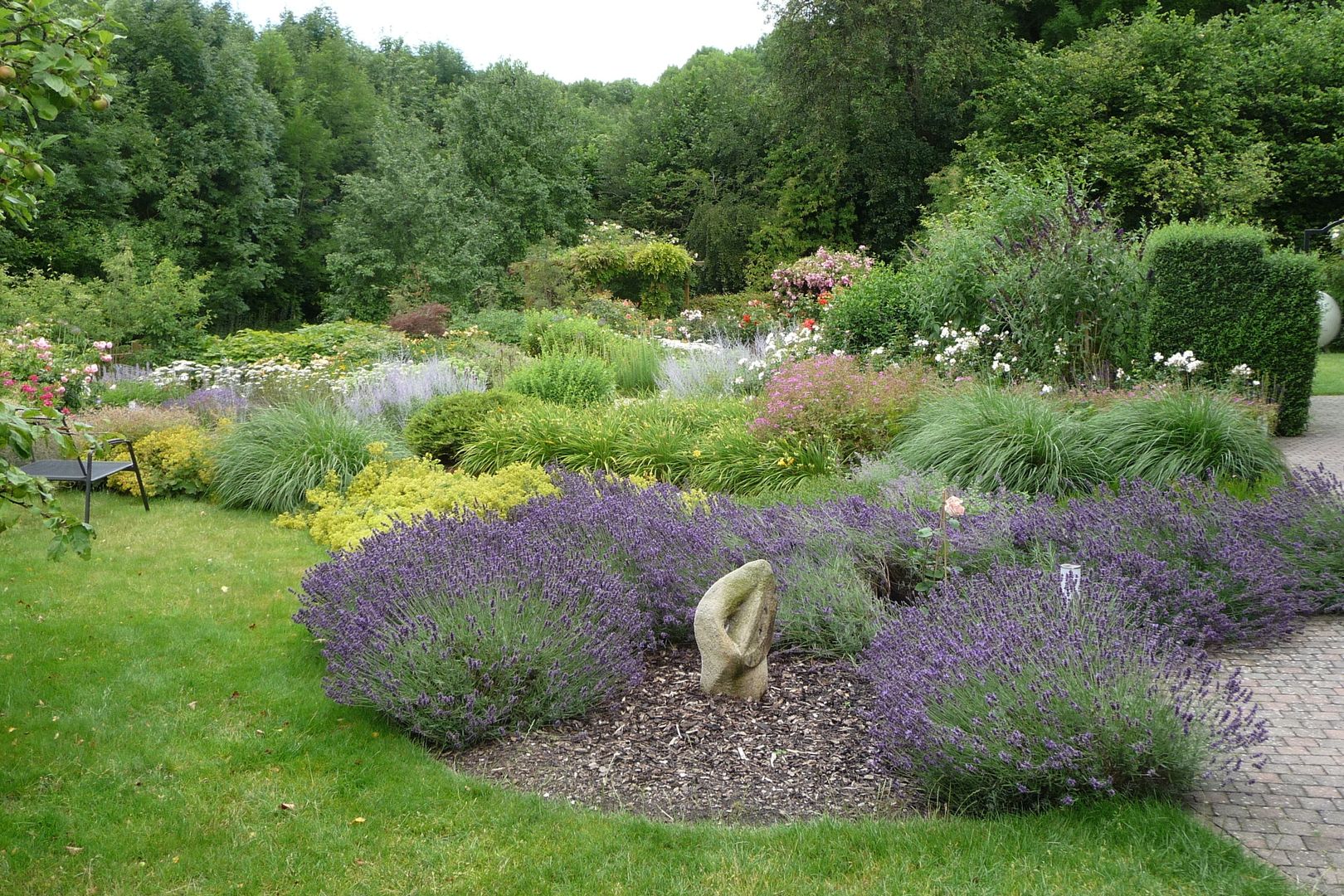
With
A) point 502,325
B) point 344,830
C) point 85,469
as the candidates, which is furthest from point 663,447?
point 502,325

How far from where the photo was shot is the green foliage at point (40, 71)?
8.49 feet

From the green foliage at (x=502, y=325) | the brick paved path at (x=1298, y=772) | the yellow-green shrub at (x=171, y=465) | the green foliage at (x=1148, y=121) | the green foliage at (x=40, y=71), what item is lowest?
the yellow-green shrub at (x=171, y=465)

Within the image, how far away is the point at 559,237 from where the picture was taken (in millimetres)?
25047

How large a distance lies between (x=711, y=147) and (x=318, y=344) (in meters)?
15.2

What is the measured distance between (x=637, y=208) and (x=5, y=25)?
970 inches

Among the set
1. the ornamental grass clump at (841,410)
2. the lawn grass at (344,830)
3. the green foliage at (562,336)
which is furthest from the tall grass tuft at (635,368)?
the lawn grass at (344,830)

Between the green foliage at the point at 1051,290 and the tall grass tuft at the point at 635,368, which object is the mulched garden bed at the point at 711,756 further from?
the tall grass tuft at the point at 635,368

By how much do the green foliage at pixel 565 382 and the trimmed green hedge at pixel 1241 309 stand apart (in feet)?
17.4

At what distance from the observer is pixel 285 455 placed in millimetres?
7766

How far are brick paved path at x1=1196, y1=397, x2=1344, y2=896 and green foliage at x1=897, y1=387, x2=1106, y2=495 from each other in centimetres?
190

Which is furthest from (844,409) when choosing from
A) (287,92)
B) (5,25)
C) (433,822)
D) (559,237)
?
(287,92)

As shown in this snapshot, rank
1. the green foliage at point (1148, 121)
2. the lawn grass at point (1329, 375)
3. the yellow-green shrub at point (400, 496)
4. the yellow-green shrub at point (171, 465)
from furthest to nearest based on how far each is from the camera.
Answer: the green foliage at point (1148, 121) → the lawn grass at point (1329, 375) → the yellow-green shrub at point (171, 465) → the yellow-green shrub at point (400, 496)

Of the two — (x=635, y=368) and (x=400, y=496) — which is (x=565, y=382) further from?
(x=400, y=496)

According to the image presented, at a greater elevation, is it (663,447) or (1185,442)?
(1185,442)
